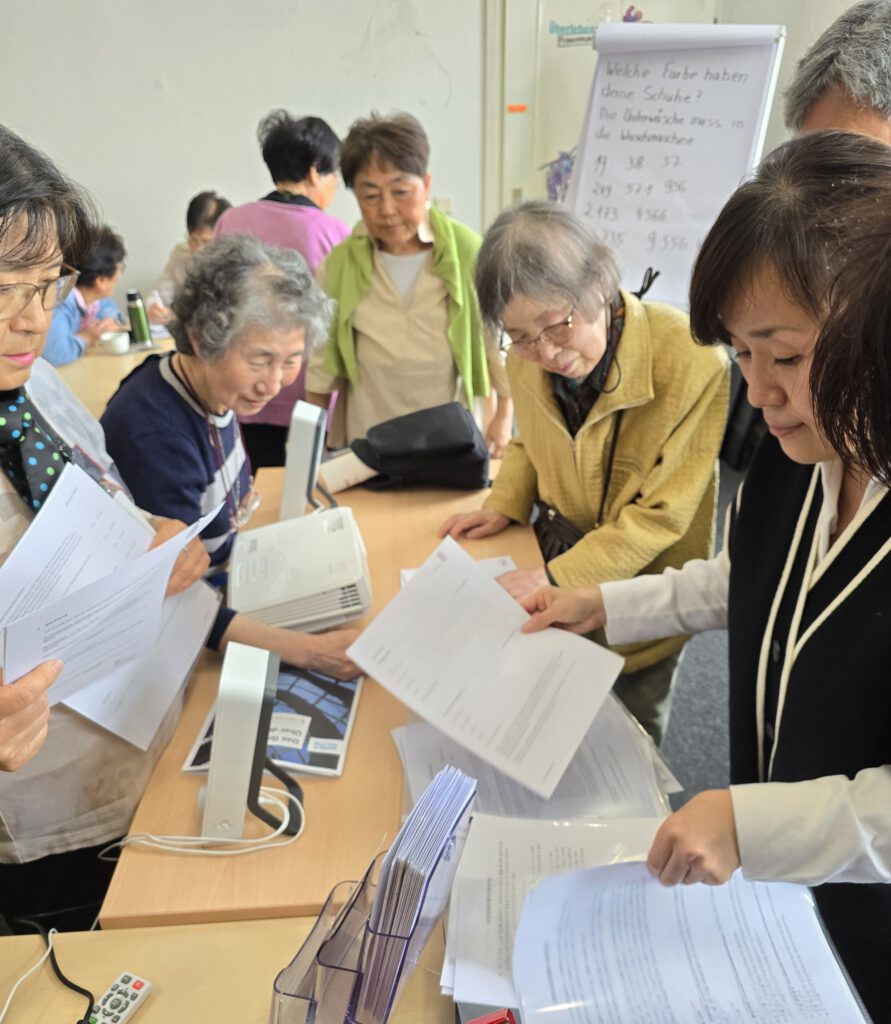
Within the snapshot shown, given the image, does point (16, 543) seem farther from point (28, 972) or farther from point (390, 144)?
point (390, 144)

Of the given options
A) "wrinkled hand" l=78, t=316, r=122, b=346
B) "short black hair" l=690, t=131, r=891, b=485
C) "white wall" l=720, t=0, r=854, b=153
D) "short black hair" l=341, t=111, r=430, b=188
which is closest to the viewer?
"short black hair" l=690, t=131, r=891, b=485

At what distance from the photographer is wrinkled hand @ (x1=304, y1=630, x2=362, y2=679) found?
1.25 meters

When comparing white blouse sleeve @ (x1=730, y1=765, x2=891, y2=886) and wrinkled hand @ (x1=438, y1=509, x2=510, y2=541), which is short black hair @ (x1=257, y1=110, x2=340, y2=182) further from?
white blouse sleeve @ (x1=730, y1=765, x2=891, y2=886)

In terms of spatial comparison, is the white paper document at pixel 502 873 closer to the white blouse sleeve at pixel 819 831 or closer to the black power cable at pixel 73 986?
the white blouse sleeve at pixel 819 831

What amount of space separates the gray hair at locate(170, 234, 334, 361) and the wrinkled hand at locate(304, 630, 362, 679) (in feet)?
2.02

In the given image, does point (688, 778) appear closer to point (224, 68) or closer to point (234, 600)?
point (234, 600)

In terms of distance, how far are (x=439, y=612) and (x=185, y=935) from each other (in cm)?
51

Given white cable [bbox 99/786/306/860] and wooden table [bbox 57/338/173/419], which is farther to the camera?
wooden table [bbox 57/338/173/419]

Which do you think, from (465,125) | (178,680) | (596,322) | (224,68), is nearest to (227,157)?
(224,68)

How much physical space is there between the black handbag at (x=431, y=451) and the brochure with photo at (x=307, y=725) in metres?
0.75

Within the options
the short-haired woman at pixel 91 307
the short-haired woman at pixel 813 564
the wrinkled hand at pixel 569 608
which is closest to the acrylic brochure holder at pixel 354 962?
the short-haired woman at pixel 813 564

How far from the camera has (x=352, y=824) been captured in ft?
3.23

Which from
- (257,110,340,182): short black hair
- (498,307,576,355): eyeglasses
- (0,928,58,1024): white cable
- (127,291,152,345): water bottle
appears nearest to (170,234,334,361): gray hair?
(498,307,576,355): eyeglasses

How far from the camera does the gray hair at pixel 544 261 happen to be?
4.31 ft
